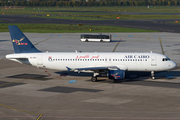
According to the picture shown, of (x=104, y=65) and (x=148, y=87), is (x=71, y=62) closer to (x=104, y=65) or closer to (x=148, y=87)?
(x=104, y=65)

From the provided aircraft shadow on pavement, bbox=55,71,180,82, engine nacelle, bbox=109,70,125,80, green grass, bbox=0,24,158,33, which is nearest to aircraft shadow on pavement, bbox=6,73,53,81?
aircraft shadow on pavement, bbox=55,71,180,82

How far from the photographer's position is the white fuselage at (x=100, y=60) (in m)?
47.3

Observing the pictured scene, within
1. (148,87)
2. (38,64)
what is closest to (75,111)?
(148,87)

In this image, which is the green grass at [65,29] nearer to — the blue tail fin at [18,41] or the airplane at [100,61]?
the blue tail fin at [18,41]

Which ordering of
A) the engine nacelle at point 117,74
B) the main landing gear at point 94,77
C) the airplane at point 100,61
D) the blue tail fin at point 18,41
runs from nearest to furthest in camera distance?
the engine nacelle at point 117,74 → the main landing gear at point 94,77 → the airplane at point 100,61 → the blue tail fin at point 18,41

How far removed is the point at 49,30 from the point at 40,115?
3926 inches

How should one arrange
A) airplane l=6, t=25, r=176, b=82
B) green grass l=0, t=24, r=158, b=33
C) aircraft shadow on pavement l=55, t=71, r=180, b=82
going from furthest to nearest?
green grass l=0, t=24, r=158, b=33
aircraft shadow on pavement l=55, t=71, r=180, b=82
airplane l=6, t=25, r=176, b=82

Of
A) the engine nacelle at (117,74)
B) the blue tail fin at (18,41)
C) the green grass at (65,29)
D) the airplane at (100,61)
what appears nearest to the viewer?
the engine nacelle at (117,74)

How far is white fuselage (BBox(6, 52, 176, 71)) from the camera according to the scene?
4734 cm

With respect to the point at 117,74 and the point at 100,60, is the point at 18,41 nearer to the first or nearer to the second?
the point at 100,60

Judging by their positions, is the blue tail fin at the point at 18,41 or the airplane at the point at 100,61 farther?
the blue tail fin at the point at 18,41

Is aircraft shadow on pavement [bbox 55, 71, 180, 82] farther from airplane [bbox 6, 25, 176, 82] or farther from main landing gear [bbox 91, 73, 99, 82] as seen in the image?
airplane [bbox 6, 25, 176, 82]

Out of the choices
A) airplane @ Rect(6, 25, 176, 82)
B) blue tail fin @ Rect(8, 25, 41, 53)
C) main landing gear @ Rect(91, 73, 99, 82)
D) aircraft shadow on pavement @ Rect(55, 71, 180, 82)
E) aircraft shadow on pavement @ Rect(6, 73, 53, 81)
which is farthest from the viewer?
aircraft shadow on pavement @ Rect(6, 73, 53, 81)

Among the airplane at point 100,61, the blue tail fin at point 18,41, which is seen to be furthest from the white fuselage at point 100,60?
the blue tail fin at point 18,41
